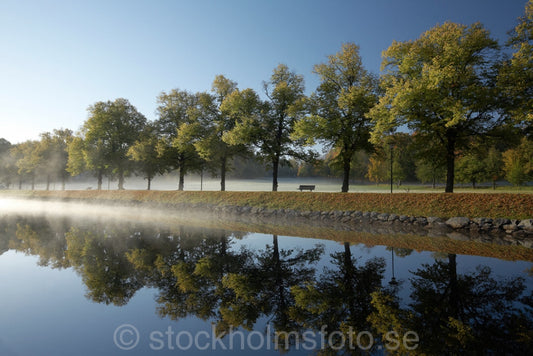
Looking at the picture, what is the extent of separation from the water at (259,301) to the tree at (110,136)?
34.9 m

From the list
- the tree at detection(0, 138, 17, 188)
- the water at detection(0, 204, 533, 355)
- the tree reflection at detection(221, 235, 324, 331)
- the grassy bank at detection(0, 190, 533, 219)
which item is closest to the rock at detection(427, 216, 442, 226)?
the grassy bank at detection(0, 190, 533, 219)

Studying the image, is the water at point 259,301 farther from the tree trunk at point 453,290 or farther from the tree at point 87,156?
the tree at point 87,156

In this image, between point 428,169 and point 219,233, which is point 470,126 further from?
point 428,169

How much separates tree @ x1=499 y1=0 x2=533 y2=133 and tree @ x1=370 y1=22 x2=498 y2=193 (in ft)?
3.18

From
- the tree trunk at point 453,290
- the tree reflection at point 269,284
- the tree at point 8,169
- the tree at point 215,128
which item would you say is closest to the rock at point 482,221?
the tree trunk at point 453,290

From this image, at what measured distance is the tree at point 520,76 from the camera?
1847 cm

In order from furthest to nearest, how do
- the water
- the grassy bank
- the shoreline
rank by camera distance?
1. the grassy bank
2. the shoreline
3. the water

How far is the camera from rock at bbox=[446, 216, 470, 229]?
15398 mm

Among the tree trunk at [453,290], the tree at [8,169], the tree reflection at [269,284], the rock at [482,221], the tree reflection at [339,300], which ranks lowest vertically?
the tree reflection at [269,284]

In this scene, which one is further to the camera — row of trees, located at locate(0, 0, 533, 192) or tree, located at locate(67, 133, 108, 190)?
tree, located at locate(67, 133, 108, 190)

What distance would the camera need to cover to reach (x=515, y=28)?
1967 cm

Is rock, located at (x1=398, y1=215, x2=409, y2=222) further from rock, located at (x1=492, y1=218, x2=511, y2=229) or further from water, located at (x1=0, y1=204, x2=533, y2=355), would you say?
water, located at (x1=0, y1=204, x2=533, y2=355)

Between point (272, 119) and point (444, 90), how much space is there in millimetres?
15714

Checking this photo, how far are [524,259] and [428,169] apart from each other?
60.2 meters
